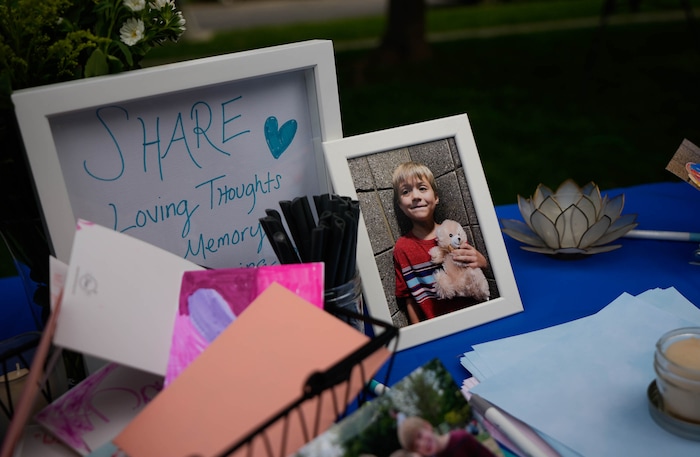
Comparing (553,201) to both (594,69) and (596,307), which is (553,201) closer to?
(596,307)

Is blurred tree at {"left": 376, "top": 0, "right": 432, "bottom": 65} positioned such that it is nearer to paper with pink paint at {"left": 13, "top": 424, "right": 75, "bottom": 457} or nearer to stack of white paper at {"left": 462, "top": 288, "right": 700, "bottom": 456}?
stack of white paper at {"left": 462, "top": 288, "right": 700, "bottom": 456}

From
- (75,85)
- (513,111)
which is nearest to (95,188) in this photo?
(75,85)

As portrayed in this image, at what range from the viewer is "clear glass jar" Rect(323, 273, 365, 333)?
0.70 meters

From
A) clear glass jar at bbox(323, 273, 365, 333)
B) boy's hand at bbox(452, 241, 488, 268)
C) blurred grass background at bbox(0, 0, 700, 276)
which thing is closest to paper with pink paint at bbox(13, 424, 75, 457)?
clear glass jar at bbox(323, 273, 365, 333)

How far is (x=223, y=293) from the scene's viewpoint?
66cm

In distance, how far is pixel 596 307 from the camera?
2.94 ft

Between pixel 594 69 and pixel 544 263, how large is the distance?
4.45 m

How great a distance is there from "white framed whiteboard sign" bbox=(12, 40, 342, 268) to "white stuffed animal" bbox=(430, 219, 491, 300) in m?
0.19

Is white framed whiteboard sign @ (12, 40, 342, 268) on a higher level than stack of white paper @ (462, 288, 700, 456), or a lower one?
higher

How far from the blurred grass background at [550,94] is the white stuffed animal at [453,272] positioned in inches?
81.7

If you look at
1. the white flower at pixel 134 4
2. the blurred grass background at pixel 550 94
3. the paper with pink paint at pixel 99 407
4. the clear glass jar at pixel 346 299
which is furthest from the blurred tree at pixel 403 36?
the paper with pink paint at pixel 99 407

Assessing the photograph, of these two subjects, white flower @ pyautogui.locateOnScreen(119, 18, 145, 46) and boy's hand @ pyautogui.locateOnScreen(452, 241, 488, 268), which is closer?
white flower @ pyautogui.locateOnScreen(119, 18, 145, 46)

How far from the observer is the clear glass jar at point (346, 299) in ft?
2.30

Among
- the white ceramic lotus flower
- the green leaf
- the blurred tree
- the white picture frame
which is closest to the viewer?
the green leaf
